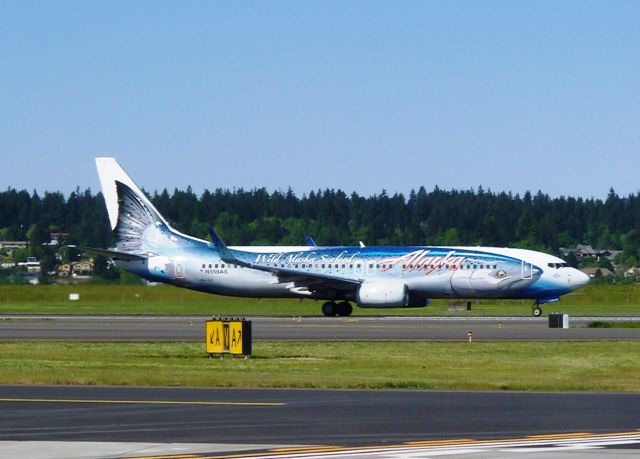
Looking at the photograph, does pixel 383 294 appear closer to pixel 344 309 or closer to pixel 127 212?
pixel 344 309

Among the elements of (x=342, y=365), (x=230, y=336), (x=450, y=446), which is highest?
(x=230, y=336)

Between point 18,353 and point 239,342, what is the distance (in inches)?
263

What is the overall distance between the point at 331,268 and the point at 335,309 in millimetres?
2094

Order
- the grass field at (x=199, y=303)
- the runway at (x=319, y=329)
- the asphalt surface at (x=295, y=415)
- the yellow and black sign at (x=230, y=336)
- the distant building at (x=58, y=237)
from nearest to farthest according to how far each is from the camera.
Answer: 1. the asphalt surface at (x=295, y=415)
2. the yellow and black sign at (x=230, y=336)
3. the runway at (x=319, y=329)
4. the grass field at (x=199, y=303)
5. the distant building at (x=58, y=237)

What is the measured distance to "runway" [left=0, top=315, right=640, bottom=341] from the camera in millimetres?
47750

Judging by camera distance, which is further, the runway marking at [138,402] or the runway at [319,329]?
the runway at [319,329]

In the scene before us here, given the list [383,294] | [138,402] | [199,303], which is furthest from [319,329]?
[138,402]

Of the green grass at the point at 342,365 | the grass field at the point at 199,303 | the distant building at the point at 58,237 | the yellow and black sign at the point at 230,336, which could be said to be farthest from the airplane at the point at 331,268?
the distant building at the point at 58,237

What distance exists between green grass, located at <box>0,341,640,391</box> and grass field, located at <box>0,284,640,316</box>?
1155 inches

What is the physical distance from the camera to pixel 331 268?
6994cm

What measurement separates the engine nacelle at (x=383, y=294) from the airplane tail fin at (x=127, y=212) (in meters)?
12.1

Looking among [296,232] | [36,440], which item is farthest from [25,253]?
[36,440]

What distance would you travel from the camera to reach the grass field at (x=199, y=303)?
74.5 metres

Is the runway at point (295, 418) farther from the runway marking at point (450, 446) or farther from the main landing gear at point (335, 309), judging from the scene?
the main landing gear at point (335, 309)
